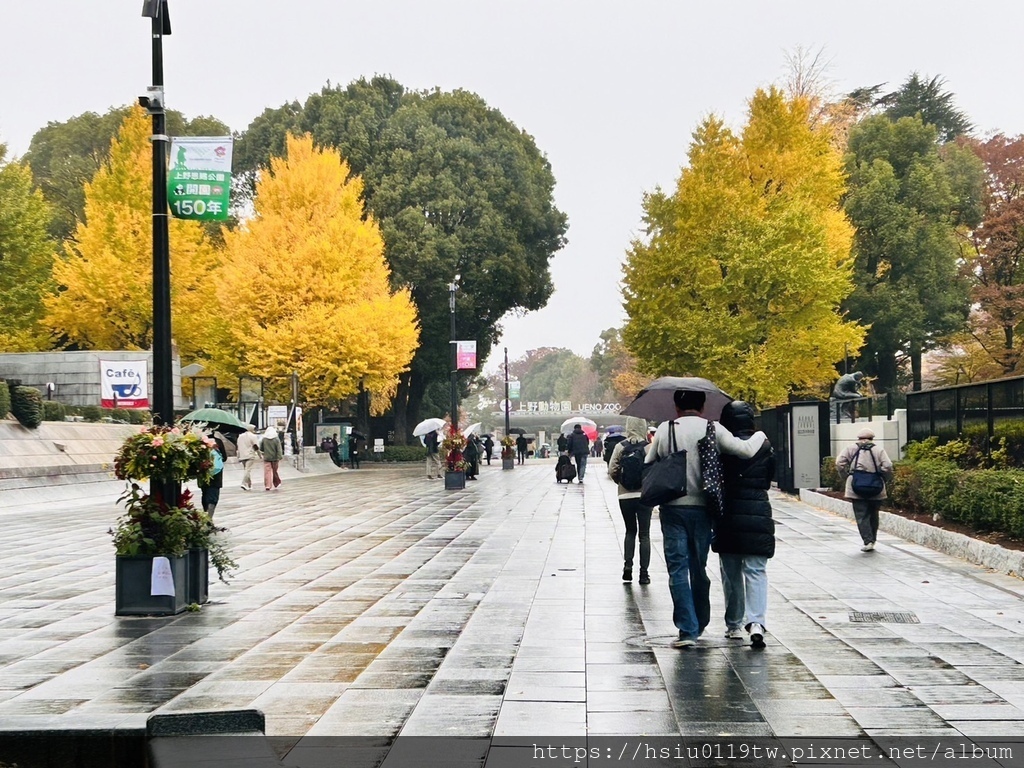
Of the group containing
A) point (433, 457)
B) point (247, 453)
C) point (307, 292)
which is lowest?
point (433, 457)

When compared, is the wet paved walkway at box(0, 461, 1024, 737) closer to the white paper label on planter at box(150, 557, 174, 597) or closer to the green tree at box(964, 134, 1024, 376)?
the white paper label on planter at box(150, 557, 174, 597)

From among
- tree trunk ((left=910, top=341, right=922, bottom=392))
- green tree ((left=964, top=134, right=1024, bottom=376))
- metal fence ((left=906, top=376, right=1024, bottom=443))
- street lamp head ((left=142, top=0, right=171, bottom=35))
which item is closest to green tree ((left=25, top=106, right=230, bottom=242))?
tree trunk ((left=910, top=341, right=922, bottom=392))

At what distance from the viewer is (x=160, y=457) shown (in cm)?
1091

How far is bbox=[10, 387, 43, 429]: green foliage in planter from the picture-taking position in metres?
30.5

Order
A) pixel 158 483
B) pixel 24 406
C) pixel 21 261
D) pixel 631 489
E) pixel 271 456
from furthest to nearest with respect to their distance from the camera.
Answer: pixel 21 261 → pixel 271 456 → pixel 24 406 → pixel 631 489 → pixel 158 483

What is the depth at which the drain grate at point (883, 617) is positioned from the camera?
10289 mm

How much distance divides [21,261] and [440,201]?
1885 cm

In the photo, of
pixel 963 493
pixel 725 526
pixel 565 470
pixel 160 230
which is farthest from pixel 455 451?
pixel 725 526

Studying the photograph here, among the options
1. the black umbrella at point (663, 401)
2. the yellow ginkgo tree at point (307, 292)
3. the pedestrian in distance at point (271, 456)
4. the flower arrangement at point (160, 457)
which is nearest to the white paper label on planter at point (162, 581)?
the flower arrangement at point (160, 457)

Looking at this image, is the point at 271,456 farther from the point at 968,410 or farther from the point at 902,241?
the point at 902,241

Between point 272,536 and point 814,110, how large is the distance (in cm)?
3797

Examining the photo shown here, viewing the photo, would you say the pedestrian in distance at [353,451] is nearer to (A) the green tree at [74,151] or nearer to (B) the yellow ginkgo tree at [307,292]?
(B) the yellow ginkgo tree at [307,292]

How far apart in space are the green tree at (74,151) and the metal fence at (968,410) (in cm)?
5160

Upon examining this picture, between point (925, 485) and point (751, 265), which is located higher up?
point (751, 265)
